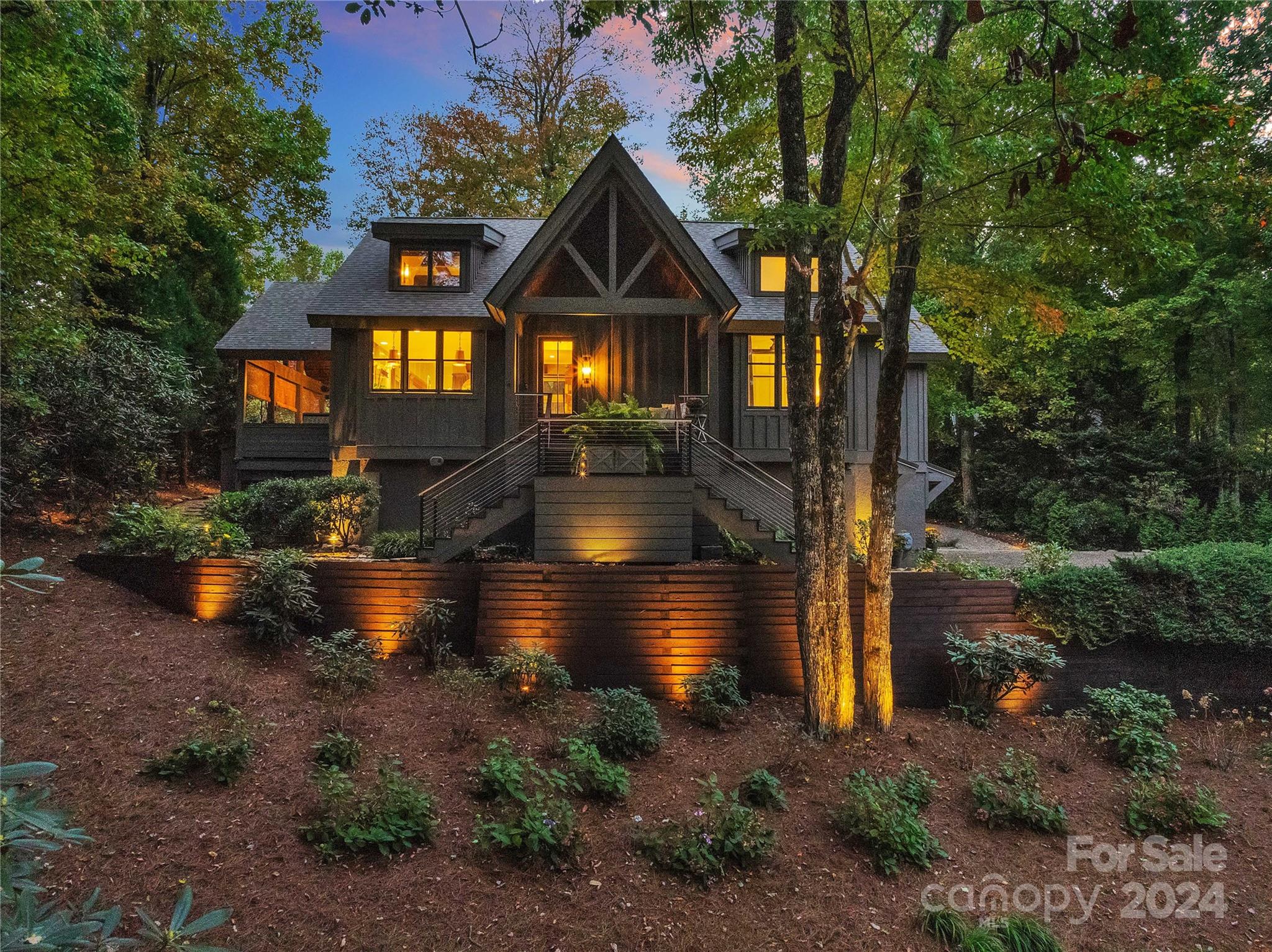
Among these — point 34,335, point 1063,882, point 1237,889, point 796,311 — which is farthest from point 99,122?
point 1237,889

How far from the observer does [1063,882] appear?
17.3 ft

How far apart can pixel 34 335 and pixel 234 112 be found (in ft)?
37.5

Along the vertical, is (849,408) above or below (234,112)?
below

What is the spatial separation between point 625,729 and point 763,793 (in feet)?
4.65

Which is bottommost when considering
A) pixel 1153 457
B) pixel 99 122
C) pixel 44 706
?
pixel 44 706

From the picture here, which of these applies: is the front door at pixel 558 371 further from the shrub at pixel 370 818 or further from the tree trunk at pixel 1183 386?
the tree trunk at pixel 1183 386

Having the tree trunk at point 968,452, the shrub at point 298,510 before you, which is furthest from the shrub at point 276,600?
the tree trunk at point 968,452

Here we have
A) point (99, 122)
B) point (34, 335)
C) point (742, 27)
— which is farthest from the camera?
point (99, 122)

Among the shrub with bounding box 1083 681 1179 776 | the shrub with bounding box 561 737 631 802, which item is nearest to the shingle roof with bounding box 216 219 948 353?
the shrub with bounding box 1083 681 1179 776

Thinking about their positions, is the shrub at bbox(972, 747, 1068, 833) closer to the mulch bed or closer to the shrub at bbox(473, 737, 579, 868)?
the mulch bed

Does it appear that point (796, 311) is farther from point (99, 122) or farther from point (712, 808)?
point (99, 122)

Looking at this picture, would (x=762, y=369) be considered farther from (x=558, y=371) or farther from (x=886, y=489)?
(x=886, y=489)

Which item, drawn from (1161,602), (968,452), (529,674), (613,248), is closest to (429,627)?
(529,674)

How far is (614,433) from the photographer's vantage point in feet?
30.6
